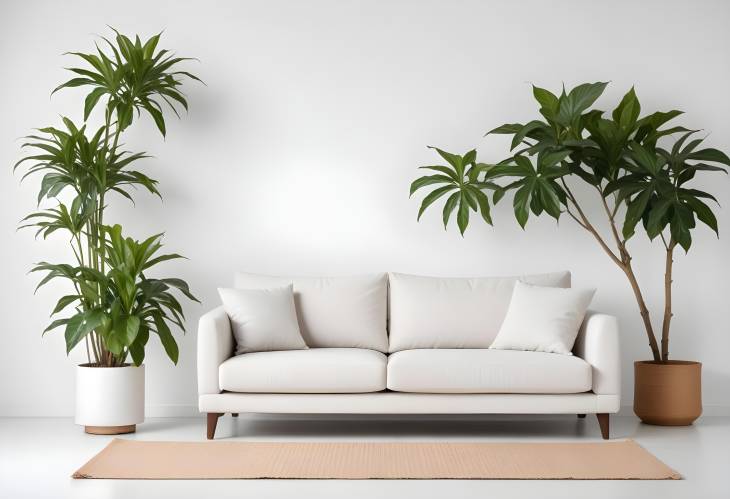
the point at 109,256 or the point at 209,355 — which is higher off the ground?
the point at 109,256

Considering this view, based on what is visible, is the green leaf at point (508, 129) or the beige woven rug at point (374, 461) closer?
the beige woven rug at point (374, 461)

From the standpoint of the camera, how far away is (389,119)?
19.2ft

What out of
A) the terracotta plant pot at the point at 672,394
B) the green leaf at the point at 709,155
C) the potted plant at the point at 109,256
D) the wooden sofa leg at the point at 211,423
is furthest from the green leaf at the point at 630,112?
the wooden sofa leg at the point at 211,423

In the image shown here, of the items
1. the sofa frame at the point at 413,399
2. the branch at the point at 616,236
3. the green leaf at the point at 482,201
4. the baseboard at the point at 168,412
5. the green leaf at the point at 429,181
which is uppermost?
the green leaf at the point at 429,181

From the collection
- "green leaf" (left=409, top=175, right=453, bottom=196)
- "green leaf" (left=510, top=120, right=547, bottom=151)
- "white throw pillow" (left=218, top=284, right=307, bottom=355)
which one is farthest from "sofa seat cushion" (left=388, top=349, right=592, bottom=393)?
"green leaf" (left=510, top=120, right=547, bottom=151)

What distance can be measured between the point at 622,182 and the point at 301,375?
7.08ft

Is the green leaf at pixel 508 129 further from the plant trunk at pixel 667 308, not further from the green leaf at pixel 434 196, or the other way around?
the plant trunk at pixel 667 308

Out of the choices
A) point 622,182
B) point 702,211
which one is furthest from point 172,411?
point 702,211

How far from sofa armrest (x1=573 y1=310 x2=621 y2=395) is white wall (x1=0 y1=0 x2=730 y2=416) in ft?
3.37

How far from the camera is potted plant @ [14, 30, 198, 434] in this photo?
5008mm

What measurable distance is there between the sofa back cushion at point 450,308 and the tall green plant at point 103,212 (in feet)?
→ 4.11

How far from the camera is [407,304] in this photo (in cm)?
536

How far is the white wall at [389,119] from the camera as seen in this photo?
229 inches

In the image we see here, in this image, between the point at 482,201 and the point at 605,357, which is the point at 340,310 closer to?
the point at 482,201
